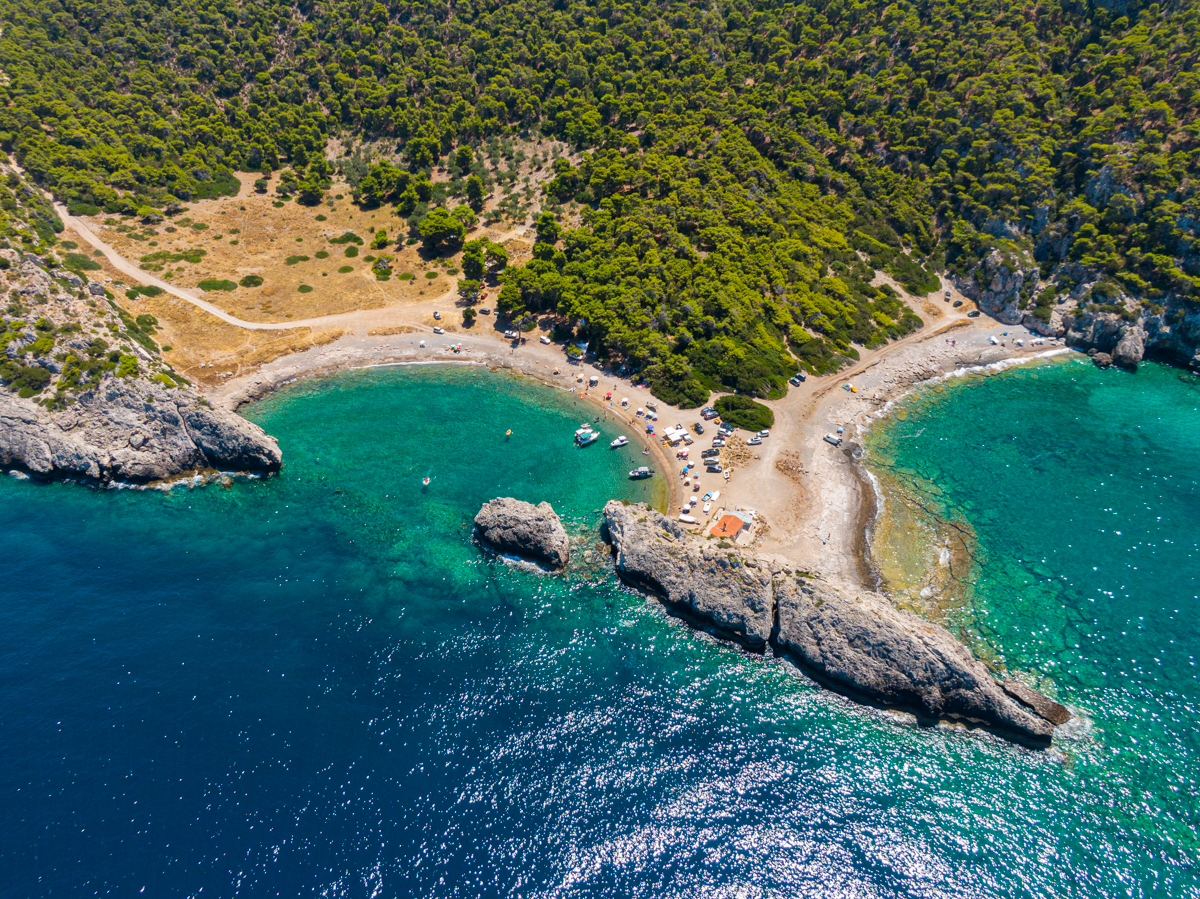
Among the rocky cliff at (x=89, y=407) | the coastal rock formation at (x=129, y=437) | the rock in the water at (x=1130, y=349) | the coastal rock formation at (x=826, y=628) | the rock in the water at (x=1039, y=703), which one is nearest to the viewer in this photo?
the coastal rock formation at (x=826, y=628)

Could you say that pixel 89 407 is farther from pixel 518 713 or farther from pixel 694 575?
pixel 694 575

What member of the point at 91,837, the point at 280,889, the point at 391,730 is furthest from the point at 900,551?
the point at 91,837

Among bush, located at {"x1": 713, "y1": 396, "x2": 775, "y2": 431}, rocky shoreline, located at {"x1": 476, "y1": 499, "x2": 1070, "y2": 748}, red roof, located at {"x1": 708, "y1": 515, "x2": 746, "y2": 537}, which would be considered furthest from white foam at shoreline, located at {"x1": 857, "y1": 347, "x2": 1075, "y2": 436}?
rocky shoreline, located at {"x1": 476, "y1": 499, "x2": 1070, "y2": 748}

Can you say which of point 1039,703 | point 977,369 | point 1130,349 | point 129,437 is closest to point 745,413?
point 1039,703

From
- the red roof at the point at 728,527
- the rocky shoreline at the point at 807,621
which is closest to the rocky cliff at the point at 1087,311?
the rocky shoreline at the point at 807,621

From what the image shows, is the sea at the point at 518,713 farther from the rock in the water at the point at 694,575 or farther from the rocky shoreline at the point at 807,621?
the rock in the water at the point at 694,575

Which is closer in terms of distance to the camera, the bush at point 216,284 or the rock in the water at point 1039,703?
the rock in the water at point 1039,703

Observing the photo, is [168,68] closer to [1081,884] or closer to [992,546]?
[992,546]
